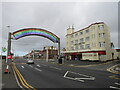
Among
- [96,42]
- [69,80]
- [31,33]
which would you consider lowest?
[69,80]

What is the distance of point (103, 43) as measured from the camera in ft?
120

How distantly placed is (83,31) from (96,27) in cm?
811

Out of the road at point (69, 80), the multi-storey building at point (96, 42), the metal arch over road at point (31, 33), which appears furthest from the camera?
the multi-storey building at point (96, 42)

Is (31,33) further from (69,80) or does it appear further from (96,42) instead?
(96,42)

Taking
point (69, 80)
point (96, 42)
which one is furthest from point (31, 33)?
point (96, 42)

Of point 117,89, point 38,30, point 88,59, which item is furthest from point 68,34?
point 117,89

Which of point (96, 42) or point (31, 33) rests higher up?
point (31, 33)

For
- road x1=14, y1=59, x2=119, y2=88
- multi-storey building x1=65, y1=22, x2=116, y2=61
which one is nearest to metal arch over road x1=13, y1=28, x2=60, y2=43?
road x1=14, y1=59, x2=119, y2=88

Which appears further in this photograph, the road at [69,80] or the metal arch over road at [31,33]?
the metal arch over road at [31,33]

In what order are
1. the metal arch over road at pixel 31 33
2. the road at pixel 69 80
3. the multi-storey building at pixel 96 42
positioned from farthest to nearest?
1. the multi-storey building at pixel 96 42
2. the metal arch over road at pixel 31 33
3. the road at pixel 69 80

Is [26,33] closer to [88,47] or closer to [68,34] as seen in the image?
[88,47]

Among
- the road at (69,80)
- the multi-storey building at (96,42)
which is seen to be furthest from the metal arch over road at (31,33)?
the multi-storey building at (96,42)

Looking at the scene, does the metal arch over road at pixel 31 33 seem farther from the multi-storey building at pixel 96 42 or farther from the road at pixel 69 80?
the multi-storey building at pixel 96 42

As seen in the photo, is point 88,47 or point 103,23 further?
point 88,47
